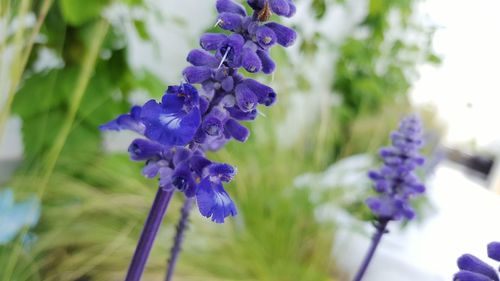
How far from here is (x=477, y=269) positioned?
0.95ft

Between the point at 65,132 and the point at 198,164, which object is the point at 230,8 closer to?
the point at 198,164

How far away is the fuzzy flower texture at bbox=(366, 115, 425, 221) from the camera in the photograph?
0.46m

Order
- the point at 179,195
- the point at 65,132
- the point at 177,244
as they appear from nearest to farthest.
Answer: the point at 177,244 → the point at 65,132 → the point at 179,195

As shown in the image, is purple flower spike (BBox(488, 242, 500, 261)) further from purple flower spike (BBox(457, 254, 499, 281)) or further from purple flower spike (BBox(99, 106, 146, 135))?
purple flower spike (BBox(99, 106, 146, 135))

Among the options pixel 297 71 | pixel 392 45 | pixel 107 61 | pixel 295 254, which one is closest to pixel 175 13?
pixel 297 71

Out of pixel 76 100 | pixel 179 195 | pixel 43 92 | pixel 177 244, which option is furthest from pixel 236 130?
pixel 179 195

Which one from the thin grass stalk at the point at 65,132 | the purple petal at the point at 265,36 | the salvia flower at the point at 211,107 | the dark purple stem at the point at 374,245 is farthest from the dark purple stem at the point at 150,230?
the thin grass stalk at the point at 65,132

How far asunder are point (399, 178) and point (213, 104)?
0.87 ft

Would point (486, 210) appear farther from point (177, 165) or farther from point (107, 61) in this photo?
point (107, 61)

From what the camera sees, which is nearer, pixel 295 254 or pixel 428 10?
pixel 295 254

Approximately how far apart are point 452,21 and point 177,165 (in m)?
1.19

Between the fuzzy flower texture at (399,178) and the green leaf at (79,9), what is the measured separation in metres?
0.49

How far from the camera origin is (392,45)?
1885mm

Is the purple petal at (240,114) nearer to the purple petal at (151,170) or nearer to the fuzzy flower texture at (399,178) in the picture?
the purple petal at (151,170)
